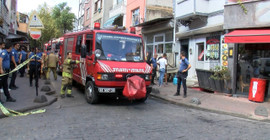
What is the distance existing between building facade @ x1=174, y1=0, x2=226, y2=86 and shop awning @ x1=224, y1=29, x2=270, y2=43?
171 cm

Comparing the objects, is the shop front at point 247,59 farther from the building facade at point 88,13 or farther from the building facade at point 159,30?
the building facade at point 88,13

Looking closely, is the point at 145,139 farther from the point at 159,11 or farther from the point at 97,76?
the point at 159,11

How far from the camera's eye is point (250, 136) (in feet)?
15.3

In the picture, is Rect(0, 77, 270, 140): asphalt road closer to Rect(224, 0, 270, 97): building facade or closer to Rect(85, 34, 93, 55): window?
Rect(85, 34, 93, 55): window

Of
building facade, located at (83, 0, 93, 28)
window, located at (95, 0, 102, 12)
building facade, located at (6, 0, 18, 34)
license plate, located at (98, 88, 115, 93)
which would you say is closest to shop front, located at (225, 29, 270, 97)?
license plate, located at (98, 88, 115, 93)

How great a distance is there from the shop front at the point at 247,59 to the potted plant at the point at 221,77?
0.32 meters

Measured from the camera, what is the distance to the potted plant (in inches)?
368

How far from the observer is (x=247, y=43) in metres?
9.28

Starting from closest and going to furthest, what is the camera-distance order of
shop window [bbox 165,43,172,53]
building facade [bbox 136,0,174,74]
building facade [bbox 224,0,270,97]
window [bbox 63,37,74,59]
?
building facade [bbox 224,0,270,97], window [bbox 63,37,74,59], building facade [bbox 136,0,174,74], shop window [bbox 165,43,172,53]

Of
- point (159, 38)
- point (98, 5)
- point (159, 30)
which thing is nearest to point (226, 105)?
point (159, 30)

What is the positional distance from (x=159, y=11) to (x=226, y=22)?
927 cm

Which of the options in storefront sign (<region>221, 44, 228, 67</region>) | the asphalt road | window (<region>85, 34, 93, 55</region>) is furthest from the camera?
storefront sign (<region>221, 44, 228, 67</region>)

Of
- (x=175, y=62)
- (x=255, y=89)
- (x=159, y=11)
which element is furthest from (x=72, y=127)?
(x=159, y=11)

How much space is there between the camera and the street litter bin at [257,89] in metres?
8.38
